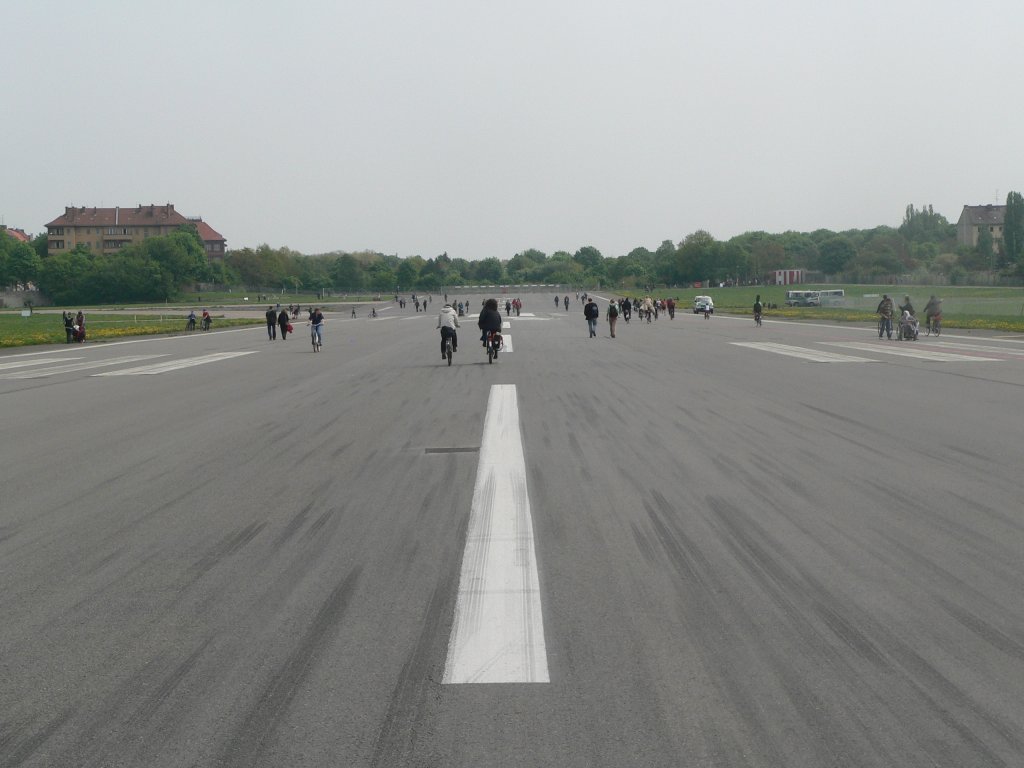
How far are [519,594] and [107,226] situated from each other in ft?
665

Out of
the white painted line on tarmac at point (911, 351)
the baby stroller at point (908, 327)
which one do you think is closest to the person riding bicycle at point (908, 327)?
the baby stroller at point (908, 327)

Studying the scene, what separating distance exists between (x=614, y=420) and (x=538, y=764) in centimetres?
974

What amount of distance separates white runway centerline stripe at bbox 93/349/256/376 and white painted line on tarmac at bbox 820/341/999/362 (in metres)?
20.4

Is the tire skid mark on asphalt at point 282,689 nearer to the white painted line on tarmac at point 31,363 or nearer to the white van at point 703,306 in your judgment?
the white painted line on tarmac at point 31,363

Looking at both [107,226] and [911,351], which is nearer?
[911,351]

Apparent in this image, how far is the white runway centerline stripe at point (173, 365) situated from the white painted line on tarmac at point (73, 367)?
1444mm

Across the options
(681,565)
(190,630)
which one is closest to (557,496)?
(681,565)

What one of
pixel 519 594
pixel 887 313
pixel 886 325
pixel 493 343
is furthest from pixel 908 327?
pixel 519 594

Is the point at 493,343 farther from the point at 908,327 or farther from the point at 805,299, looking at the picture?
the point at 805,299

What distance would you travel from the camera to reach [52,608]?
4988mm

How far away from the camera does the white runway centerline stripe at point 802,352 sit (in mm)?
24812

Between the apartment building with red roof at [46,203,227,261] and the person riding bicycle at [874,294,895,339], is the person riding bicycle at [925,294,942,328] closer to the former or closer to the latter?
the person riding bicycle at [874,294,895,339]

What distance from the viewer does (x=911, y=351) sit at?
28.0 meters

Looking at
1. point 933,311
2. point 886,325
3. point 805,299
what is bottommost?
point 805,299
